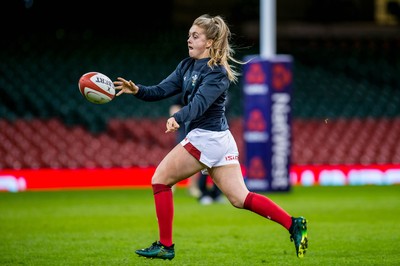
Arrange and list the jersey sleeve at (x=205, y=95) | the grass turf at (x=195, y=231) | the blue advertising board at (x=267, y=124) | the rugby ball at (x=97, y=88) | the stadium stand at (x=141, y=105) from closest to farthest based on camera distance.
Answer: the jersey sleeve at (x=205, y=95), the rugby ball at (x=97, y=88), the grass turf at (x=195, y=231), the blue advertising board at (x=267, y=124), the stadium stand at (x=141, y=105)

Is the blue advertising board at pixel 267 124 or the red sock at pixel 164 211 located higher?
the blue advertising board at pixel 267 124

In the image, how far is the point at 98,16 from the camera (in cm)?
2553

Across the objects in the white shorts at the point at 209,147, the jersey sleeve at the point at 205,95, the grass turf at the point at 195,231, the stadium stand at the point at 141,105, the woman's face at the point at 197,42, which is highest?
the stadium stand at the point at 141,105

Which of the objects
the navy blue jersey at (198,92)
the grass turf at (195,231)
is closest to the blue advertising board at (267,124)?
the grass turf at (195,231)

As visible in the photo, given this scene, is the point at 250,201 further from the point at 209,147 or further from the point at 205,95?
the point at 205,95

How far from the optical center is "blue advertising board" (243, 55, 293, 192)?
14781mm

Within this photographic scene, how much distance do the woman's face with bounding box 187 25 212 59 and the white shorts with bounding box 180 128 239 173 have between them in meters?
0.60

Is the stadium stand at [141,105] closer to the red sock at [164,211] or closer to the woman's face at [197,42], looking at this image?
the red sock at [164,211]

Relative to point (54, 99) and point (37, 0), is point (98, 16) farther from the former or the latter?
point (54, 99)

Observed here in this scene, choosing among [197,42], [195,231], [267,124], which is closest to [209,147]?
[197,42]

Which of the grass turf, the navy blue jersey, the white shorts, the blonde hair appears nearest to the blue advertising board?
the grass turf

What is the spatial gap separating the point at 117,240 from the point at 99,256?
1.23m

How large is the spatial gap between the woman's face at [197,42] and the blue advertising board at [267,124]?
8340mm

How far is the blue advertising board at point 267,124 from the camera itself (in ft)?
48.5
